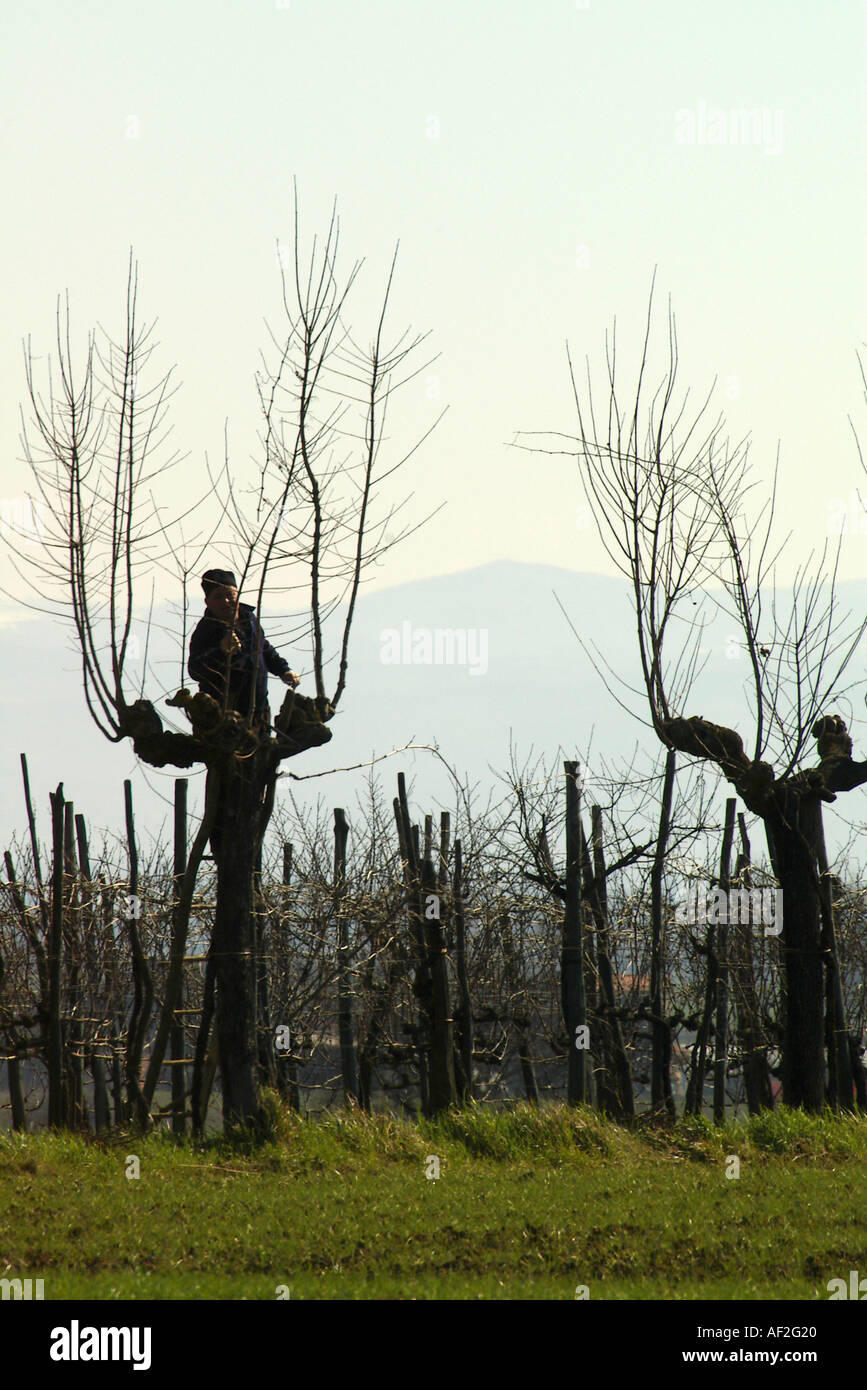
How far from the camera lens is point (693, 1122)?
32.7ft

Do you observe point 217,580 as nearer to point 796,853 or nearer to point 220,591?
point 220,591

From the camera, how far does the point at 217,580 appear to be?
1038 centimetres

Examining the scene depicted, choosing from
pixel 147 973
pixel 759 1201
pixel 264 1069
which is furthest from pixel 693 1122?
pixel 147 973

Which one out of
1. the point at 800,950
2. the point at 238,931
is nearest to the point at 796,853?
the point at 800,950

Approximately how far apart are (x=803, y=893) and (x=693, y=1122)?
236 cm

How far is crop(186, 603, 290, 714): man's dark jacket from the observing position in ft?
33.4

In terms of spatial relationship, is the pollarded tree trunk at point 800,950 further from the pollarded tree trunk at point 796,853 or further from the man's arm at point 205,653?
the man's arm at point 205,653

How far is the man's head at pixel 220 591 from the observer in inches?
404

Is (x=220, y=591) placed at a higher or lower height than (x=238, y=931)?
higher

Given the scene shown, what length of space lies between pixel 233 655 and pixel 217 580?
665mm
